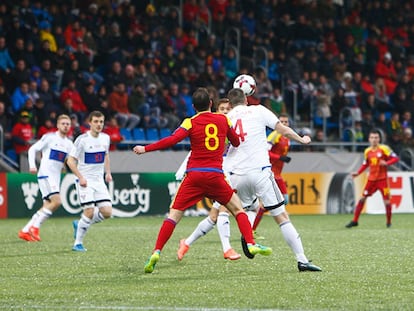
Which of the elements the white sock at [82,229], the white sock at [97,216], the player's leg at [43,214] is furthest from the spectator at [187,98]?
the white sock at [82,229]

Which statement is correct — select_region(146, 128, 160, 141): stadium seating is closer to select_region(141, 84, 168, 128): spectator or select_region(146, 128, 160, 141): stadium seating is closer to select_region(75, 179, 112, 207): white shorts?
select_region(141, 84, 168, 128): spectator

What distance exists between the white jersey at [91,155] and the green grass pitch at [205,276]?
1146 mm

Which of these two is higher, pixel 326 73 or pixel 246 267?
pixel 326 73

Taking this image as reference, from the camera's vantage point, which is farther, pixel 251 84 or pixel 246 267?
pixel 251 84

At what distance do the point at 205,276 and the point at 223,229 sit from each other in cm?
235

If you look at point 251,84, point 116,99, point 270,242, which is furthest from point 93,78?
point 251,84

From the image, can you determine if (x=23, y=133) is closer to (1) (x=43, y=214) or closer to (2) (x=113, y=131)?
(2) (x=113, y=131)

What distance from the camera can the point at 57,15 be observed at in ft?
86.9

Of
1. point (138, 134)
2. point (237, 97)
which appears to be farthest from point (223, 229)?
point (138, 134)

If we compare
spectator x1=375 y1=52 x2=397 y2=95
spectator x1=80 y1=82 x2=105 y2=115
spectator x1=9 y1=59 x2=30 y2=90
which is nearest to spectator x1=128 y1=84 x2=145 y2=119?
spectator x1=80 y1=82 x2=105 y2=115

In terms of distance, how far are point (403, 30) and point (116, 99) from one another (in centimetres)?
1373

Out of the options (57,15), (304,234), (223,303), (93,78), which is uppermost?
(57,15)

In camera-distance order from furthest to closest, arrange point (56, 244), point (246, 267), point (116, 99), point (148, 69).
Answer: point (148, 69) < point (116, 99) < point (56, 244) < point (246, 267)

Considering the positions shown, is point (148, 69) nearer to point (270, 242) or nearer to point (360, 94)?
point (360, 94)
